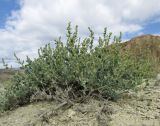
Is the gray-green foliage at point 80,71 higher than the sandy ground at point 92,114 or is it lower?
higher

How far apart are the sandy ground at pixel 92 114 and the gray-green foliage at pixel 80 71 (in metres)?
0.23

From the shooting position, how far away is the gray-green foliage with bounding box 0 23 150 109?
18.2ft

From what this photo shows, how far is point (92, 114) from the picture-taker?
16.8ft

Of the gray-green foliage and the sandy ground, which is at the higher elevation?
the gray-green foliage

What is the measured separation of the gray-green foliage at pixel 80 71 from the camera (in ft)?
18.2

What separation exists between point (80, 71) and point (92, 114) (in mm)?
737

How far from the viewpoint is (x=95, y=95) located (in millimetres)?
5656

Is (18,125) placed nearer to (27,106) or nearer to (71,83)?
(27,106)

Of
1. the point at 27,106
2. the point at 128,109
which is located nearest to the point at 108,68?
the point at 128,109

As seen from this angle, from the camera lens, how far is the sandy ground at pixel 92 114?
4.90 metres

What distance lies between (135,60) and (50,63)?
1.40m

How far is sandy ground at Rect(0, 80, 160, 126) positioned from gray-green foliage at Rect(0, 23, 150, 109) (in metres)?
0.23

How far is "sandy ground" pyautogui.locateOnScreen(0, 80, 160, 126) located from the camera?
4.90m

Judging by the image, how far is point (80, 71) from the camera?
5.56 metres
